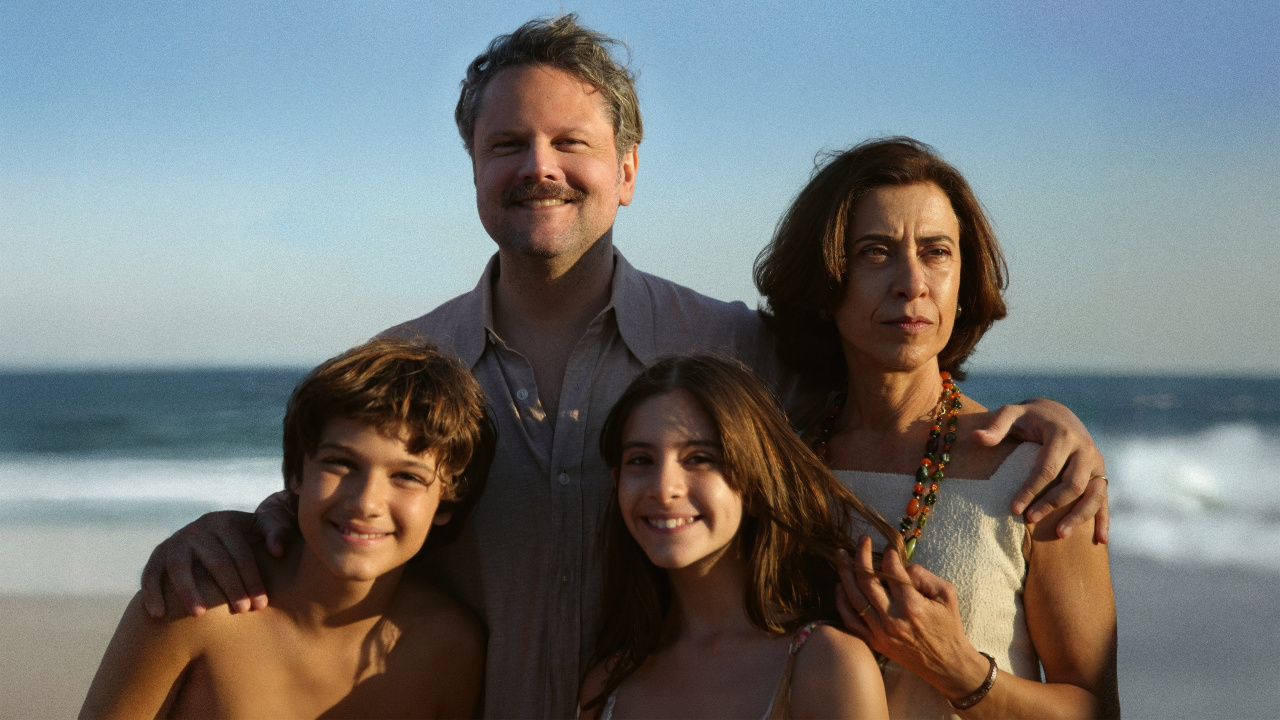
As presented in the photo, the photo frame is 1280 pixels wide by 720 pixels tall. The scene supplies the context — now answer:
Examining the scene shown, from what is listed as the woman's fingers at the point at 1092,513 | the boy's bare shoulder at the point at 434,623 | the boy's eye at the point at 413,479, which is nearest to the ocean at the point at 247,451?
the boy's bare shoulder at the point at 434,623

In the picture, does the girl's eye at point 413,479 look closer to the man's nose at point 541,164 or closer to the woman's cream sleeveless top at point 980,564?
the man's nose at point 541,164

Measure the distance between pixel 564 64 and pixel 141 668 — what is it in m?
2.35

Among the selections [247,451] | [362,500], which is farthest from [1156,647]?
[247,451]

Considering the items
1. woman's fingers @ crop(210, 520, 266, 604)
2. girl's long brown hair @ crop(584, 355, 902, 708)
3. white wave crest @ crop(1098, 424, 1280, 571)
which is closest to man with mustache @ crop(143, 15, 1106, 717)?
woman's fingers @ crop(210, 520, 266, 604)

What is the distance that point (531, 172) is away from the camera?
347 centimetres

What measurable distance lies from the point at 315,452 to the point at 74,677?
15.5ft

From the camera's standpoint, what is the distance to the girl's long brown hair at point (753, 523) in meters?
2.87

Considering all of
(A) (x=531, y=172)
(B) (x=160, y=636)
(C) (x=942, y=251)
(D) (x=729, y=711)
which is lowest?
(D) (x=729, y=711)

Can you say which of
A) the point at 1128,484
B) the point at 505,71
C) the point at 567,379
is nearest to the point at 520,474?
the point at 567,379

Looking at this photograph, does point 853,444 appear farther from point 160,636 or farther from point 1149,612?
point 1149,612

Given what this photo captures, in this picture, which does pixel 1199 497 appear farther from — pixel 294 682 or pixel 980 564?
pixel 294 682

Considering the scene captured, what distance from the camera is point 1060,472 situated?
296 centimetres

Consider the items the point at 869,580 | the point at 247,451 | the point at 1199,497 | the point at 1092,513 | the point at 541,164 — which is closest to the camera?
the point at 869,580

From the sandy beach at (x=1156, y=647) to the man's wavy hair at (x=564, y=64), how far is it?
453cm
